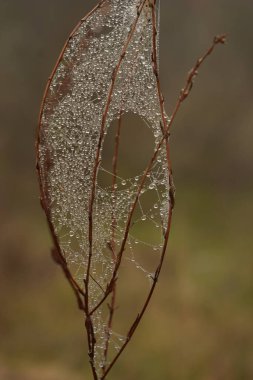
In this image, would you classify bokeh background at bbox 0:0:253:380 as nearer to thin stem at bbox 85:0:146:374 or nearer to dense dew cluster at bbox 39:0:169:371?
dense dew cluster at bbox 39:0:169:371

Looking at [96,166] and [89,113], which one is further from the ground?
[89,113]

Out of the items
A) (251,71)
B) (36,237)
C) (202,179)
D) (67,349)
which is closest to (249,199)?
(202,179)

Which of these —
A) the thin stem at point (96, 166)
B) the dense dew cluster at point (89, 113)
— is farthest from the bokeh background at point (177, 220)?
the thin stem at point (96, 166)

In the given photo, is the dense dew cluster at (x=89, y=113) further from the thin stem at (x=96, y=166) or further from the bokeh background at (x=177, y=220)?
the bokeh background at (x=177, y=220)

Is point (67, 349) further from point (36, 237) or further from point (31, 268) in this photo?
point (36, 237)

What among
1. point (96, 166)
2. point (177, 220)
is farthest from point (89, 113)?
point (177, 220)

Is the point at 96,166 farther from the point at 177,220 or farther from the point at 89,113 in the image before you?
the point at 177,220

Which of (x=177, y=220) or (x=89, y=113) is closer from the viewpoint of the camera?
(x=89, y=113)

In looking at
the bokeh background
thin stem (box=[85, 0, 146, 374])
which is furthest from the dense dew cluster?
the bokeh background

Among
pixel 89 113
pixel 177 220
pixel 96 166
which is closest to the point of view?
pixel 96 166

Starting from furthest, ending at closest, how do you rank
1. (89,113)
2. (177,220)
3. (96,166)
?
(177,220)
(89,113)
(96,166)
